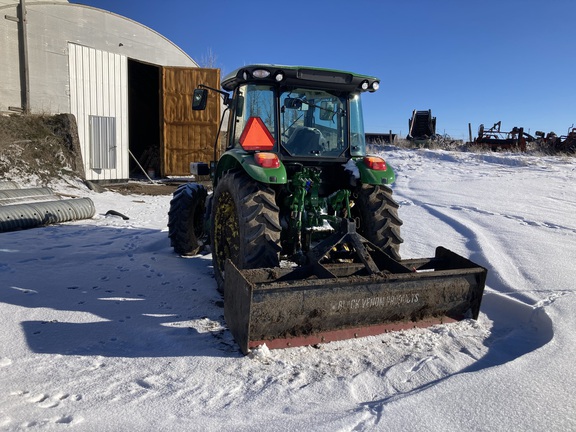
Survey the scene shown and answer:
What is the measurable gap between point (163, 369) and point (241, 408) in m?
0.64

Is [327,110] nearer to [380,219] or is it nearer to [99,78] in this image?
[380,219]

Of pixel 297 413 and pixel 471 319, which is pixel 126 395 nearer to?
pixel 297 413

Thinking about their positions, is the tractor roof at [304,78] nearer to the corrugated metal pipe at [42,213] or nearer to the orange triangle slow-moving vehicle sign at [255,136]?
the orange triangle slow-moving vehicle sign at [255,136]

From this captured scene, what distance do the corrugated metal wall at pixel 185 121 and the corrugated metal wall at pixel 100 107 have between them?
1229 millimetres

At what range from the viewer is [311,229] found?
4.11m

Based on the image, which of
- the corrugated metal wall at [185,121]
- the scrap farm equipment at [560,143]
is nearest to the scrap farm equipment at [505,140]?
the scrap farm equipment at [560,143]

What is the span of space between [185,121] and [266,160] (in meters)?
10.8

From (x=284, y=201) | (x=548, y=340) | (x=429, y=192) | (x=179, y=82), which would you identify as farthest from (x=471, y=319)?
(x=179, y=82)

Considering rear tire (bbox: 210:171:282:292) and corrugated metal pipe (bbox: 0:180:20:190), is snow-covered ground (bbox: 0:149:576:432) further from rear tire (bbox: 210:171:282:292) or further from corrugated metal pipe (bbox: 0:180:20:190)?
corrugated metal pipe (bbox: 0:180:20:190)

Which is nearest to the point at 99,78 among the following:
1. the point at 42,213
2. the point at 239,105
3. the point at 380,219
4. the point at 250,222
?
the point at 42,213

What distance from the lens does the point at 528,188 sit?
1078cm

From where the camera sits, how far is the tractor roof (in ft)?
13.1

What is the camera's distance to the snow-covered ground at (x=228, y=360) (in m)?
2.30

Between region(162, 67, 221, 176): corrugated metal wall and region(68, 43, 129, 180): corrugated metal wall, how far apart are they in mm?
1229
